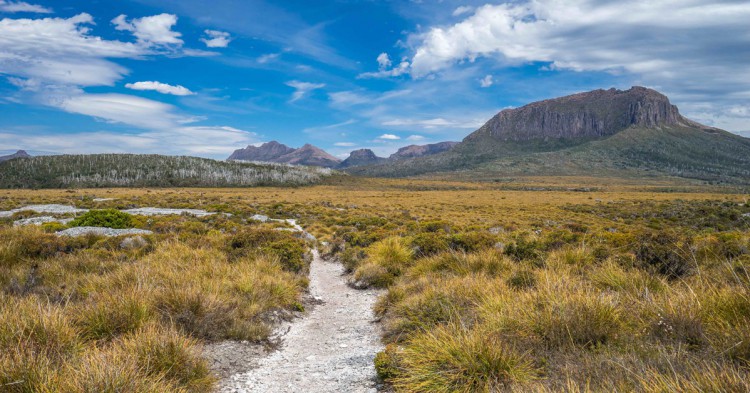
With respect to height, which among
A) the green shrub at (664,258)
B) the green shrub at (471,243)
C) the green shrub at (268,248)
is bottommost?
the green shrub at (268,248)

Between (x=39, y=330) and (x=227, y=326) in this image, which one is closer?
(x=39, y=330)

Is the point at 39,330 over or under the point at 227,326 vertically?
over

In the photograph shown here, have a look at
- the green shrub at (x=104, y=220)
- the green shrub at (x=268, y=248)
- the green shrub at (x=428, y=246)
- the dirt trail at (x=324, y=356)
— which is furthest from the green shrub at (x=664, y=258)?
the green shrub at (x=104, y=220)

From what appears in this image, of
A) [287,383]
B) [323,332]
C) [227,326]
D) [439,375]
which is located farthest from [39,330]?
[439,375]

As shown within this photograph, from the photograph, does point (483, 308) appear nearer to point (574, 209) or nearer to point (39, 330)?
point (39, 330)

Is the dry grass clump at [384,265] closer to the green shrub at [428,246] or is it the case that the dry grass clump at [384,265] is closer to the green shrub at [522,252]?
the green shrub at [428,246]

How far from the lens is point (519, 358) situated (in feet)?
12.9

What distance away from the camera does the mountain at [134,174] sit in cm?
15350

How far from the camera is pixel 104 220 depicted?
18625 millimetres

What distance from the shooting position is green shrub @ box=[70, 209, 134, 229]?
59.8 feet

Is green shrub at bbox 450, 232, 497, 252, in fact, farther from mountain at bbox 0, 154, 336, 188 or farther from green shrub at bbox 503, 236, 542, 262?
mountain at bbox 0, 154, 336, 188

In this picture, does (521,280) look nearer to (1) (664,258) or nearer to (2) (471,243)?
(1) (664,258)

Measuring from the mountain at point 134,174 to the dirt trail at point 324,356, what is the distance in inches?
6005

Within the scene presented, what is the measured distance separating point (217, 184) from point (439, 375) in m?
166
